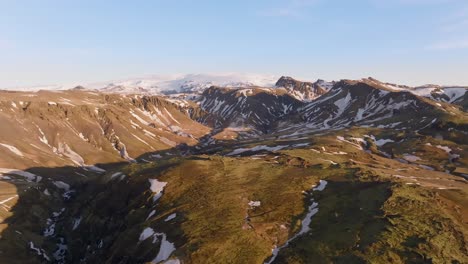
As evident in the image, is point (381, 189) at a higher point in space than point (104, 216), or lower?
higher

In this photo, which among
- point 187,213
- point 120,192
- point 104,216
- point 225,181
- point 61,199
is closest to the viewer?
point 187,213

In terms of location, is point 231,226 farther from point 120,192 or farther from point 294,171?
point 120,192

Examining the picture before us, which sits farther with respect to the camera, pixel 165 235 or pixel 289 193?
pixel 289 193

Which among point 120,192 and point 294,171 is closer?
point 294,171

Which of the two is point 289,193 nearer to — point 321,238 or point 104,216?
point 321,238

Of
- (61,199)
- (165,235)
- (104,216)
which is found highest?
(165,235)

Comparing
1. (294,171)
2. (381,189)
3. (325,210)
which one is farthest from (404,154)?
(325,210)

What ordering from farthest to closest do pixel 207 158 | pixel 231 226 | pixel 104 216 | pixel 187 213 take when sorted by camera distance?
pixel 207 158 < pixel 104 216 < pixel 187 213 < pixel 231 226

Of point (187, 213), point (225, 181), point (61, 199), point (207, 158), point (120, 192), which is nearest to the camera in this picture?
point (187, 213)

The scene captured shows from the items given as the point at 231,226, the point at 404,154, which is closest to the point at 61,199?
the point at 231,226
